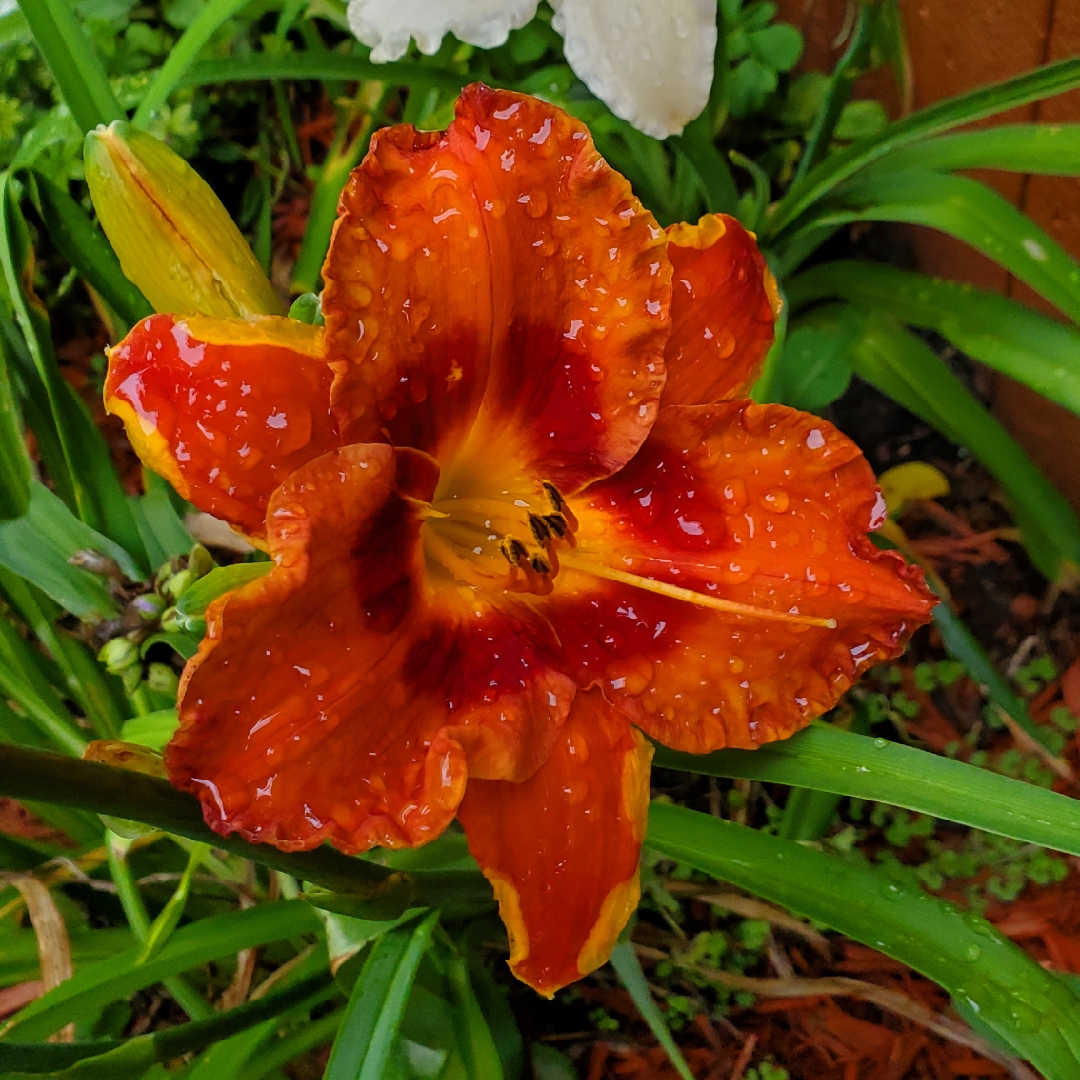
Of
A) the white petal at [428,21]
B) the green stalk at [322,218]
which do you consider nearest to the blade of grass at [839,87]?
the white petal at [428,21]

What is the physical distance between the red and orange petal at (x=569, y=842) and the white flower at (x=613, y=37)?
22.6 inches

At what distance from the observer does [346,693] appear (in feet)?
1.66

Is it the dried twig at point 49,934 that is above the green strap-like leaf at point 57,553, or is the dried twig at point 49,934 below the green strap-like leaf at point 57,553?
below

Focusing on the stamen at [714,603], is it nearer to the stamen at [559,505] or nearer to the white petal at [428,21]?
the stamen at [559,505]

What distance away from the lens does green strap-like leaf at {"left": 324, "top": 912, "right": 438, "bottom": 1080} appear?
0.62 metres

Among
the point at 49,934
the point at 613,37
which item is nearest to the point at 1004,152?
the point at 613,37

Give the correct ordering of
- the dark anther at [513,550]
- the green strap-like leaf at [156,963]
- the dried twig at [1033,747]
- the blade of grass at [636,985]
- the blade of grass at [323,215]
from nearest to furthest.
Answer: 1. the dark anther at [513,550]
2. the green strap-like leaf at [156,963]
3. the blade of grass at [636,985]
4. the blade of grass at [323,215]
5. the dried twig at [1033,747]

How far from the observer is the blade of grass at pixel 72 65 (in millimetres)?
785

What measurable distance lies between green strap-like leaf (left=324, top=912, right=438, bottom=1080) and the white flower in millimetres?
744

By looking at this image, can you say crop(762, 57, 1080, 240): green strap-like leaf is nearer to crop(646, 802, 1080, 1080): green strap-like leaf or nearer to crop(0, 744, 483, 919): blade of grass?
crop(646, 802, 1080, 1080): green strap-like leaf

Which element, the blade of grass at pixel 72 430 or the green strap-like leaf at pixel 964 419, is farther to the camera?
the green strap-like leaf at pixel 964 419

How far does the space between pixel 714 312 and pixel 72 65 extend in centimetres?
61

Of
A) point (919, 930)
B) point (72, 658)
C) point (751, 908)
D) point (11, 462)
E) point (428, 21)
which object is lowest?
point (751, 908)

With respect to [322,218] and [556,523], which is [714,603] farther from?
[322,218]
